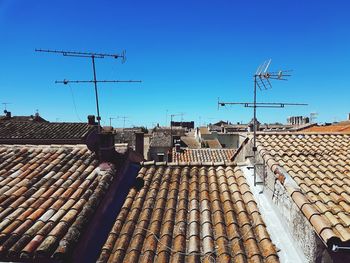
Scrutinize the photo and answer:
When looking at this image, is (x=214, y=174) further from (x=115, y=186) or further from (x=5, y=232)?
(x=5, y=232)

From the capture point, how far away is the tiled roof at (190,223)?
4.77 meters

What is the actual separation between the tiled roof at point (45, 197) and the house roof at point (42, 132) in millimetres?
14943

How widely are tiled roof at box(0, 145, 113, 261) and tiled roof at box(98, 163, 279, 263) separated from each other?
75 centimetres

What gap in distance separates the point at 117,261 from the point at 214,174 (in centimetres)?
382

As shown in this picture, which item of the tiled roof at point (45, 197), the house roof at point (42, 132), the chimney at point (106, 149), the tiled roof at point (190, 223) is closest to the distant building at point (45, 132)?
the house roof at point (42, 132)

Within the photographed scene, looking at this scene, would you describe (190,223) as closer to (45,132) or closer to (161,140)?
(45,132)

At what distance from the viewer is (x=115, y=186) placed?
6906 millimetres

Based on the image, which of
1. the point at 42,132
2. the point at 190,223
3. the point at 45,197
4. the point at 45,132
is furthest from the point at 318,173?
the point at 42,132

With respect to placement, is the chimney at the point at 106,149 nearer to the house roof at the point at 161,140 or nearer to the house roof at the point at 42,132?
the house roof at the point at 42,132

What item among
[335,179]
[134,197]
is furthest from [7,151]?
[335,179]

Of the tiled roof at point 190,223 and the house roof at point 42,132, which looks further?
the house roof at point 42,132

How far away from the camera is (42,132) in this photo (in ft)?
81.6

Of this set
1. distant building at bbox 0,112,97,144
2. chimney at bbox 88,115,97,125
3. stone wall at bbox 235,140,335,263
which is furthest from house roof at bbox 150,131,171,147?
stone wall at bbox 235,140,335,263

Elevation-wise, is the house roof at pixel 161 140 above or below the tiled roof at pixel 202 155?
above
